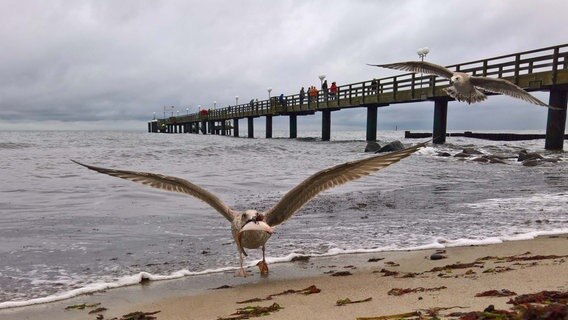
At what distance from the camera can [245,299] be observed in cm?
428

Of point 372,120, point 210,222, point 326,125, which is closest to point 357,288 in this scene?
point 210,222

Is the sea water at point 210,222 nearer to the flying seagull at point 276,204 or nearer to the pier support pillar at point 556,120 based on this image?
the flying seagull at point 276,204

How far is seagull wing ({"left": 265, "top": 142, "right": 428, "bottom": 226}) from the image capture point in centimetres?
500

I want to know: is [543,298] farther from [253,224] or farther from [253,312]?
[253,224]

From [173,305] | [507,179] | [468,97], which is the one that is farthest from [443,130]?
[173,305]

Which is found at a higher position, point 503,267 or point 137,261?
point 503,267

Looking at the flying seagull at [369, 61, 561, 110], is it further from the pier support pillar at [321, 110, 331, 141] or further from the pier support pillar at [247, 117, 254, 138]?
the pier support pillar at [247, 117, 254, 138]

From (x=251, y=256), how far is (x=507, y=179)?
10.2 metres

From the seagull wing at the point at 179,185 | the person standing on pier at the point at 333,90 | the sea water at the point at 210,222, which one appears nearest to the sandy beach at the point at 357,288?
the sea water at the point at 210,222

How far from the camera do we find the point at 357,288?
4.31 metres

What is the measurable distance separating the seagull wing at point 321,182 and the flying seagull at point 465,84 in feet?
21.0

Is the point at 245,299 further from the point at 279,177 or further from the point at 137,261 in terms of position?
the point at 279,177

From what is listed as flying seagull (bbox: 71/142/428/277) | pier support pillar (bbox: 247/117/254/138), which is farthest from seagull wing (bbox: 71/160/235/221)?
pier support pillar (bbox: 247/117/254/138)

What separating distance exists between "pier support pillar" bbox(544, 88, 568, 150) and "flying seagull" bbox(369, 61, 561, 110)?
12.8 metres
